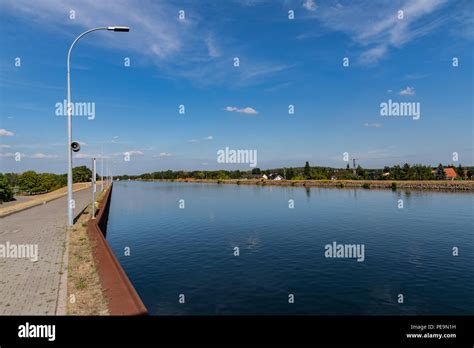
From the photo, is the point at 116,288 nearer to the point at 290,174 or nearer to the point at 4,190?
the point at 4,190

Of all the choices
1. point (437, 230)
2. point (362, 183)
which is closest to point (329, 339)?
point (437, 230)

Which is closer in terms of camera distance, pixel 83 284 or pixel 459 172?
pixel 83 284

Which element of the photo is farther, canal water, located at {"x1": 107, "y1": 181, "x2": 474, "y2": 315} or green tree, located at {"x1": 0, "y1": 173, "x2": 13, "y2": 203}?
green tree, located at {"x1": 0, "y1": 173, "x2": 13, "y2": 203}

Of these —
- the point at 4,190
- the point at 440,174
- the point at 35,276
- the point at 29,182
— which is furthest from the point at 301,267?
the point at 440,174

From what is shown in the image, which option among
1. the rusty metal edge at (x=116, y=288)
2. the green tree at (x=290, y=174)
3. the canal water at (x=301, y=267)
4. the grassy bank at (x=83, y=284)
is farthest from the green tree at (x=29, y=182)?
the green tree at (x=290, y=174)

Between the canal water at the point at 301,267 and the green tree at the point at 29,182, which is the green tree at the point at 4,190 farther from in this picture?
the canal water at the point at 301,267

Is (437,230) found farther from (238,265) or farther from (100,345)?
(100,345)

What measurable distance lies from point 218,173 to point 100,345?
192 meters

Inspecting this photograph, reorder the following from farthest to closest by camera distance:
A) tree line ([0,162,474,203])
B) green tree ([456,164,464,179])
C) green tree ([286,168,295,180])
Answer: green tree ([286,168,295,180]) < green tree ([456,164,464,179]) < tree line ([0,162,474,203])

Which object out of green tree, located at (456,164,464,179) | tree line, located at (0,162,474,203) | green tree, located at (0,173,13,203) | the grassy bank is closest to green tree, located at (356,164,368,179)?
tree line, located at (0,162,474,203)

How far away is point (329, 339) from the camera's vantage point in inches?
231

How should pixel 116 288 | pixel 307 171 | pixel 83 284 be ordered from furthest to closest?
pixel 307 171, pixel 83 284, pixel 116 288

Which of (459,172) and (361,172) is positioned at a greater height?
(361,172)

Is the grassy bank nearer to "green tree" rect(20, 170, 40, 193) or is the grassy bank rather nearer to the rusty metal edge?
the rusty metal edge
